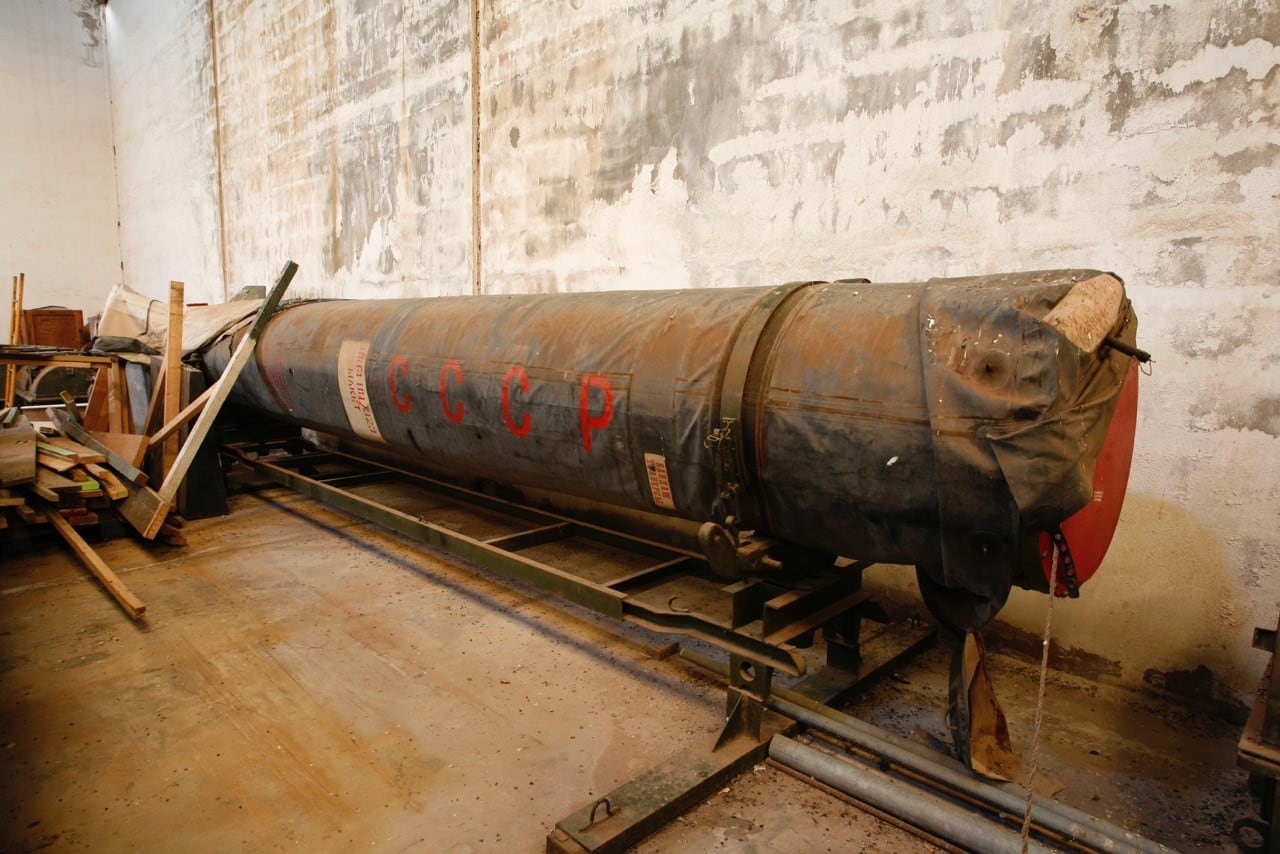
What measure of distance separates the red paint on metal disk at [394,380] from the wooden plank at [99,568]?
1207mm

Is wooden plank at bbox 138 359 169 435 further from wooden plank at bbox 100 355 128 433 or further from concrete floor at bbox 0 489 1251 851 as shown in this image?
concrete floor at bbox 0 489 1251 851

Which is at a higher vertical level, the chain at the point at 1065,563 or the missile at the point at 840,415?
the missile at the point at 840,415

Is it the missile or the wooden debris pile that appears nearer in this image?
the missile

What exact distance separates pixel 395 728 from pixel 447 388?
3.90 feet

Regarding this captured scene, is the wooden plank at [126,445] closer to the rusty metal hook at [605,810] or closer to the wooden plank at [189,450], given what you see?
the wooden plank at [189,450]

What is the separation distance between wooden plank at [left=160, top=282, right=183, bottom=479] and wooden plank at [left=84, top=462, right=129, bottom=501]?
266 mm

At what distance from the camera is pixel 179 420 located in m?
3.67

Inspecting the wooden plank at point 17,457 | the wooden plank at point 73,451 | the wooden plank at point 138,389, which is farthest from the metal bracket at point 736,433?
the wooden plank at point 138,389

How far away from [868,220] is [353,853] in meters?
2.50

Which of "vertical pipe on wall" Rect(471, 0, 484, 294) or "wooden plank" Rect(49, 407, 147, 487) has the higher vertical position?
"vertical pipe on wall" Rect(471, 0, 484, 294)

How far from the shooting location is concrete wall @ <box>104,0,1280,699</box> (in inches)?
77.2

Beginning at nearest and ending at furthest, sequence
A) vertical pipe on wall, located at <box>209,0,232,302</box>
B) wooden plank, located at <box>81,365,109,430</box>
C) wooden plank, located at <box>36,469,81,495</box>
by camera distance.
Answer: wooden plank, located at <box>36,469,81,495</box> < wooden plank, located at <box>81,365,109,430</box> < vertical pipe on wall, located at <box>209,0,232,302</box>

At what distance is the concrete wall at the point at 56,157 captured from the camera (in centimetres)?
1014

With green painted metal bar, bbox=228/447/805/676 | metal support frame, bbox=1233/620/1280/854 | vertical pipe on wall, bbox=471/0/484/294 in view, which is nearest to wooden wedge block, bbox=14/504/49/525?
green painted metal bar, bbox=228/447/805/676
